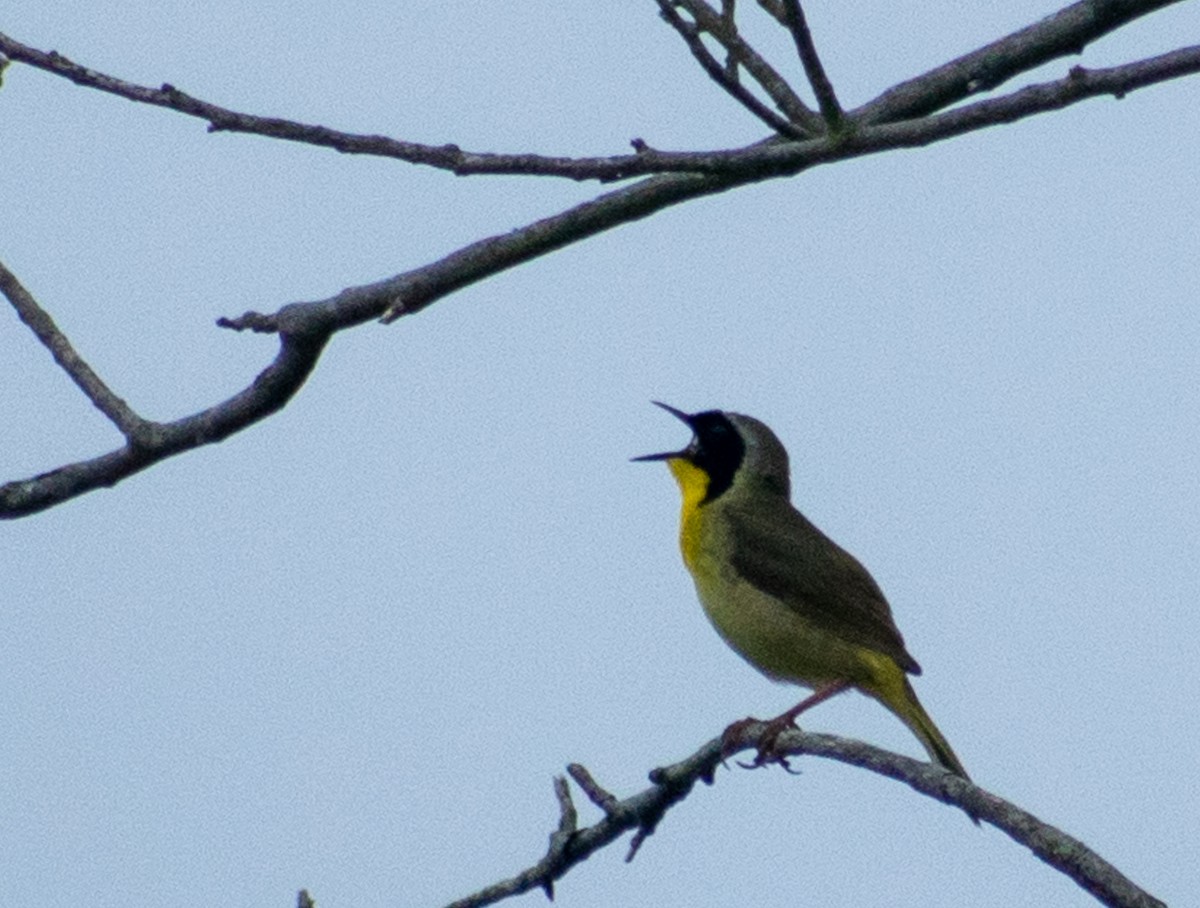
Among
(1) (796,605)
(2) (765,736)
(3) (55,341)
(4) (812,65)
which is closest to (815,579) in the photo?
(1) (796,605)

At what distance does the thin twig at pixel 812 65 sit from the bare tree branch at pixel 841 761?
4.33 feet

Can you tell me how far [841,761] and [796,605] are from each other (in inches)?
132

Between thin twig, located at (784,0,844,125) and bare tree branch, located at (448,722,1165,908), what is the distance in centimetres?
132

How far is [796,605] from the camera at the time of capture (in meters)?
8.22

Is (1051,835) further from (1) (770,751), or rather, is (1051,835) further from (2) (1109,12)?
(1) (770,751)

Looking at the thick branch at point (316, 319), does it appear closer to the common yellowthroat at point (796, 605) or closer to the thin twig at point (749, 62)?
the thin twig at point (749, 62)

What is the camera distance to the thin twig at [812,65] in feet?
11.9

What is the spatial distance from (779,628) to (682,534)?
921mm

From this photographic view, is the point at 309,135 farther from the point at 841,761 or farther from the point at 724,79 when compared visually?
the point at 841,761

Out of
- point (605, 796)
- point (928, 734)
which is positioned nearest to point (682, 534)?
point (928, 734)

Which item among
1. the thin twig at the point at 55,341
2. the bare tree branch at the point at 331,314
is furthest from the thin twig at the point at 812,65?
the thin twig at the point at 55,341

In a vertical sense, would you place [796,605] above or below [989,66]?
below

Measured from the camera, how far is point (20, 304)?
462cm

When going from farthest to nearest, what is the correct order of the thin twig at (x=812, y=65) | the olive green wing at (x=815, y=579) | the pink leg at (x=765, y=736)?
the olive green wing at (x=815, y=579) < the pink leg at (x=765, y=736) < the thin twig at (x=812, y=65)
